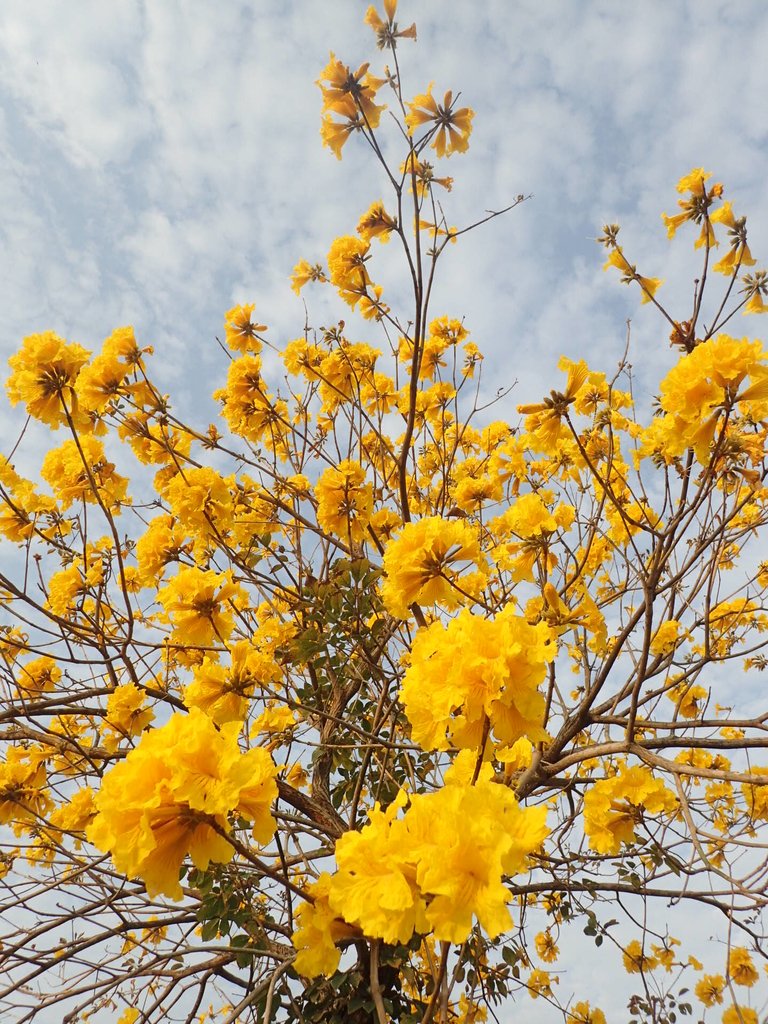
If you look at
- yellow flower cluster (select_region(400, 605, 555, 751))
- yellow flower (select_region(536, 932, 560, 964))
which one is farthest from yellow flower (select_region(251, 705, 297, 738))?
yellow flower (select_region(536, 932, 560, 964))

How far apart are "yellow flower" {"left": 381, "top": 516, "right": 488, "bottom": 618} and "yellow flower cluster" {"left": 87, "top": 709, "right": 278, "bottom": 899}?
2.74 feet

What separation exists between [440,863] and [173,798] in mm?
512

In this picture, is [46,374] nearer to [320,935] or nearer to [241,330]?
[241,330]

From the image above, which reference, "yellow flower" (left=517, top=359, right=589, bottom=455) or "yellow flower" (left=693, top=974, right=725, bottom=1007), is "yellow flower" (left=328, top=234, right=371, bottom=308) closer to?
"yellow flower" (left=517, top=359, right=589, bottom=455)

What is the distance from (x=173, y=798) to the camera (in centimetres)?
118

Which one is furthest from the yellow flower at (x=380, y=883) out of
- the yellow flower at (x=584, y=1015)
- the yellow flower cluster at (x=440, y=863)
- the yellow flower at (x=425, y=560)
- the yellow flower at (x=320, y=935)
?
the yellow flower at (x=584, y=1015)

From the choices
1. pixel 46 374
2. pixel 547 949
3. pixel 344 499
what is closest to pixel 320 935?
pixel 344 499

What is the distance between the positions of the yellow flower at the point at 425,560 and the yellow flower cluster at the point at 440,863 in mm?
843

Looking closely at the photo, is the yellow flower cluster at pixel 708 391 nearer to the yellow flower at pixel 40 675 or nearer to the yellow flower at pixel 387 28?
the yellow flower at pixel 387 28

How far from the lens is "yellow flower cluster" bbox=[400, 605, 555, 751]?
4.49 feet

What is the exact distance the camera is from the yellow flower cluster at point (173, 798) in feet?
3.81

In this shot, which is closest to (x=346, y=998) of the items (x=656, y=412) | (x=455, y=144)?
(x=656, y=412)

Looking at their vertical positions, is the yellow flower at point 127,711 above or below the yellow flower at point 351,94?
below

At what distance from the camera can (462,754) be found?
1481mm
